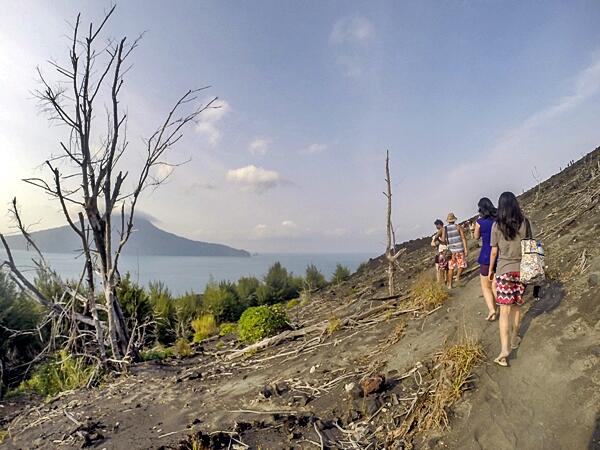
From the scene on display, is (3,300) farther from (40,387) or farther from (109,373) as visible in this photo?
(109,373)

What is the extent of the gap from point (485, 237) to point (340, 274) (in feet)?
41.1

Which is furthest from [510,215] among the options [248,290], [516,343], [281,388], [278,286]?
[278,286]

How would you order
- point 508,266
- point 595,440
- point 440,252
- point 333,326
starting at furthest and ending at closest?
point 440,252, point 333,326, point 508,266, point 595,440

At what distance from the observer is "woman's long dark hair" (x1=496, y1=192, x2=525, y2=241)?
14.0 ft

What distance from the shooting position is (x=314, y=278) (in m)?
18.6

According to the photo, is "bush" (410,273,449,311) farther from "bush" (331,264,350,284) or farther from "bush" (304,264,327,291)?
"bush" (304,264,327,291)

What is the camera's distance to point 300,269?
66.3 feet

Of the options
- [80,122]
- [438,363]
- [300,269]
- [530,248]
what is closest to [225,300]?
[300,269]

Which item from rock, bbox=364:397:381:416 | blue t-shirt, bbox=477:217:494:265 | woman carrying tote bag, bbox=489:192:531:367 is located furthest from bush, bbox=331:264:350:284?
woman carrying tote bag, bbox=489:192:531:367

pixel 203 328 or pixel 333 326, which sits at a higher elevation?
pixel 333 326

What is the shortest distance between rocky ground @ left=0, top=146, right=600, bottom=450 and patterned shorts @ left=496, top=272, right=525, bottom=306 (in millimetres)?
619

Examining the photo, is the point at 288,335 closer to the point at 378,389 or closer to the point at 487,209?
the point at 378,389

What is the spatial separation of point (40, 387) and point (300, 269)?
13520 millimetres

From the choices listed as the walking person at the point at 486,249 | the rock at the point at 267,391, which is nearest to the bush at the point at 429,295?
the walking person at the point at 486,249
